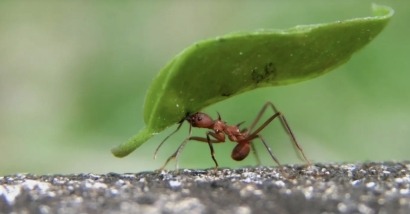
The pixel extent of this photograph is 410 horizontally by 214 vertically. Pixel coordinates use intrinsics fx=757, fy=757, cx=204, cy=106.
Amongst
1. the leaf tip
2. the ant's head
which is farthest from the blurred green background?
the leaf tip

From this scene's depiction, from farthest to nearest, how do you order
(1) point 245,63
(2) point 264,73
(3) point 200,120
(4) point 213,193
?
1. (3) point 200,120
2. (2) point 264,73
3. (1) point 245,63
4. (4) point 213,193


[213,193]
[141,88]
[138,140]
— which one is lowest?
[213,193]

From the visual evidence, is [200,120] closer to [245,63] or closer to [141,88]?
[245,63]

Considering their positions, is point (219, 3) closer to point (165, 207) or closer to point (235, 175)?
point (235, 175)

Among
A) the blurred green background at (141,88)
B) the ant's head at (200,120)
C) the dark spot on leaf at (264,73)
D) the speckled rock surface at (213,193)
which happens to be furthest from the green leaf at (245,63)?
the blurred green background at (141,88)

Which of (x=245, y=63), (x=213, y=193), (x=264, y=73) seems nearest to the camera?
(x=213, y=193)

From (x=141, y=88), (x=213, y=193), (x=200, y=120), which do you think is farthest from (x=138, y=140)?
(x=141, y=88)

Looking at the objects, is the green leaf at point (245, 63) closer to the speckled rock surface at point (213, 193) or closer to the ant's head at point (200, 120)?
the speckled rock surface at point (213, 193)
